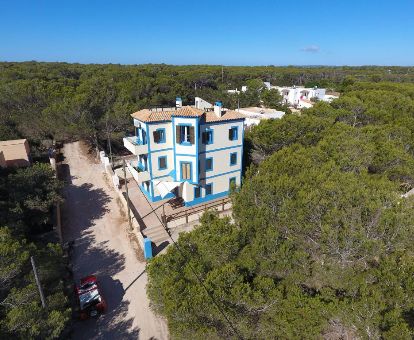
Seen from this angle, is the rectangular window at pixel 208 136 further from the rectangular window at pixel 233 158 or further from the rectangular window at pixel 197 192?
the rectangular window at pixel 197 192

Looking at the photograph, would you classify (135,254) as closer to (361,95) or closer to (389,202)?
(389,202)

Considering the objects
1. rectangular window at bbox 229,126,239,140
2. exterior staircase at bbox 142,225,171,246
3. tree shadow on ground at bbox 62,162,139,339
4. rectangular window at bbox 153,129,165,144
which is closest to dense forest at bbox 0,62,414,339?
tree shadow on ground at bbox 62,162,139,339

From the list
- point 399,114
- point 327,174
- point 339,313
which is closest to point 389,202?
point 327,174

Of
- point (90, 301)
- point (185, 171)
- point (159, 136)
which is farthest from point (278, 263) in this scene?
point (159, 136)

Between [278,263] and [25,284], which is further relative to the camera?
[25,284]

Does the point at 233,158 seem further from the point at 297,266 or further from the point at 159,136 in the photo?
the point at 297,266

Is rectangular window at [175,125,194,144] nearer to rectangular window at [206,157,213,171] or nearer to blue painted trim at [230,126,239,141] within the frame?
rectangular window at [206,157,213,171]

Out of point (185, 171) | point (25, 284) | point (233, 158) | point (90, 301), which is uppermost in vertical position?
point (233, 158)

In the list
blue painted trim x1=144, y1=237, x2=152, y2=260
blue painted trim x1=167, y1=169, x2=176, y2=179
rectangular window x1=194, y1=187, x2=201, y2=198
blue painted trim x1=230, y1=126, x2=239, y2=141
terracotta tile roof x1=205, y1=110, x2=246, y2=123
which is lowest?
blue painted trim x1=144, y1=237, x2=152, y2=260
